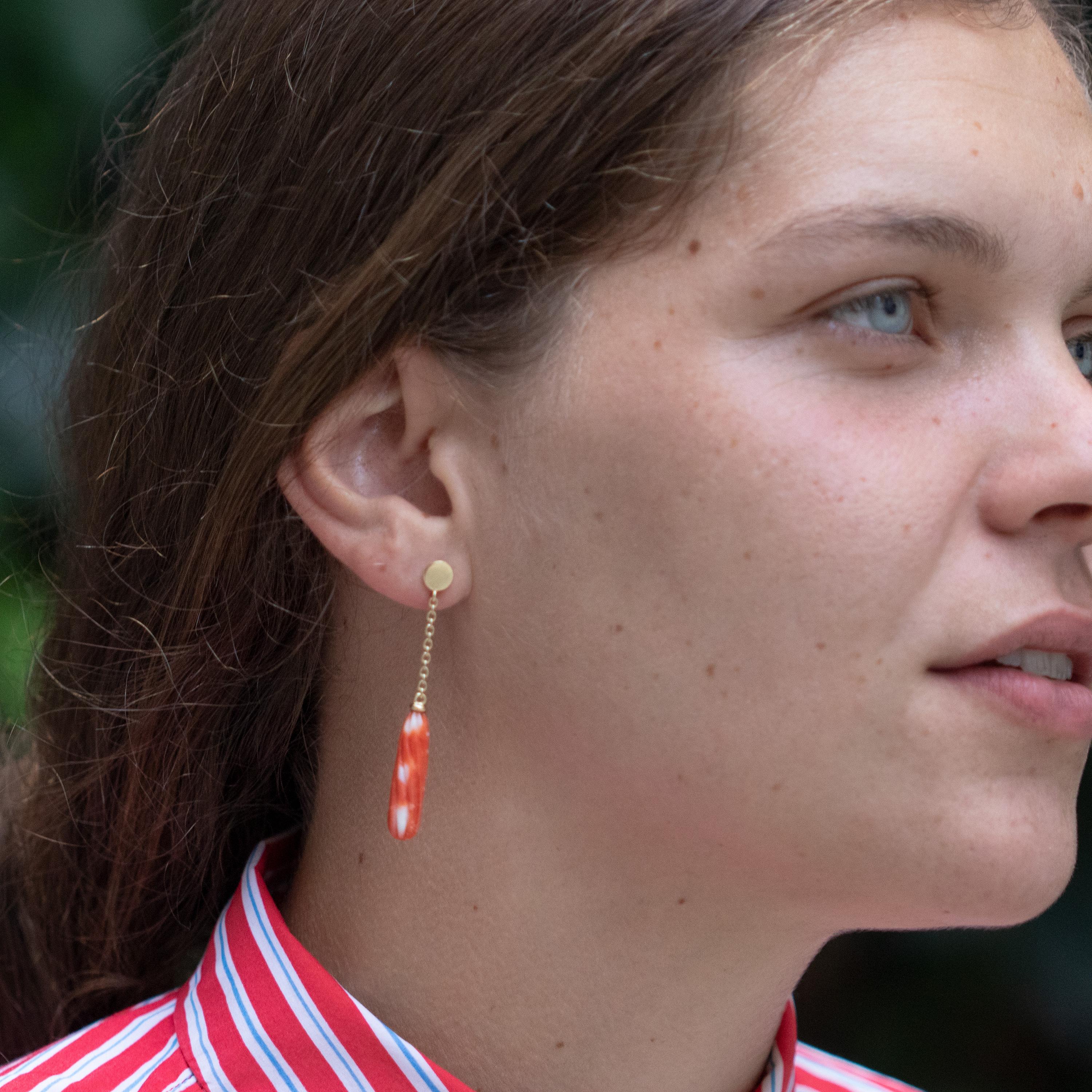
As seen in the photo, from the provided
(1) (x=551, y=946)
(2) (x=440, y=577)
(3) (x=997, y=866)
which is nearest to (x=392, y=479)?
(2) (x=440, y=577)

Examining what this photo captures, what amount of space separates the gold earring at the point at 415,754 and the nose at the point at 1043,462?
57 cm

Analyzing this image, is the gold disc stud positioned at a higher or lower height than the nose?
lower

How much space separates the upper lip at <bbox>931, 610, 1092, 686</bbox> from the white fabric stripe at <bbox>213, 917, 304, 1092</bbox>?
0.85m

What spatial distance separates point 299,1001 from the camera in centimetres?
155

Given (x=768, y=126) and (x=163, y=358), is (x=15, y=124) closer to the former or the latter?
(x=163, y=358)

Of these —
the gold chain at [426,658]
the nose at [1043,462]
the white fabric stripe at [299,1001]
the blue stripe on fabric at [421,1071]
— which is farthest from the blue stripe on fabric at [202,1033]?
the nose at [1043,462]

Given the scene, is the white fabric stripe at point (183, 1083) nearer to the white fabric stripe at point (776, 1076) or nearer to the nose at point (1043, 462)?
the white fabric stripe at point (776, 1076)

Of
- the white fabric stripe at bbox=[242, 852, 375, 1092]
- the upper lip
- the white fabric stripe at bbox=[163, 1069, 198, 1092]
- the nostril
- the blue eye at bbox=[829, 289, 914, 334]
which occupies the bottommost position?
the white fabric stripe at bbox=[163, 1069, 198, 1092]

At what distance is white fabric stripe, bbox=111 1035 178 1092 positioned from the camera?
5.11 feet

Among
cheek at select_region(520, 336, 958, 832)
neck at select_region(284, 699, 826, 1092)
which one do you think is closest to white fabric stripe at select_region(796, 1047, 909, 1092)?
neck at select_region(284, 699, 826, 1092)

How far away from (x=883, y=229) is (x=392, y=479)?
0.59 metres

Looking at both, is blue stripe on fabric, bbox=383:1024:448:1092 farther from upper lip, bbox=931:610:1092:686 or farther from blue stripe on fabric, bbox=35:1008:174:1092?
upper lip, bbox=931:610:1092:686

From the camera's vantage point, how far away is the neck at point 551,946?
1.49m

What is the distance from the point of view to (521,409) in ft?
4.76
